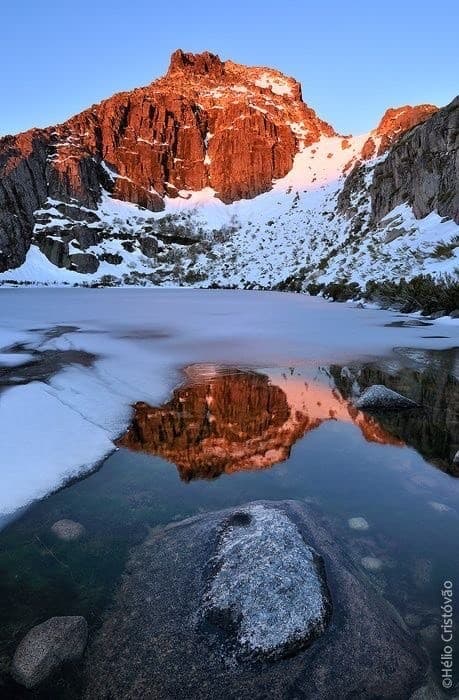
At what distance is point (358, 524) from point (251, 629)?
1540 millimetres

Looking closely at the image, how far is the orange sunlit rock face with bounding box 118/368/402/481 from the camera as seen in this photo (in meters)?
4.78

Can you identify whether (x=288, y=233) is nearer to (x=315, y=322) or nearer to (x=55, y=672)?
(x=315, y=322)

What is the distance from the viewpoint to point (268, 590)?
246 centimetres

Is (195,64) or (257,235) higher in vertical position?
(195,64)

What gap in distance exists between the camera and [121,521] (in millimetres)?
3531

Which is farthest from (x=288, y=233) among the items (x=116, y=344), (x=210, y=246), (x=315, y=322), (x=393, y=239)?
(x=116, y=344)

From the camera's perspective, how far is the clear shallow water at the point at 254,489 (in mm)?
2701

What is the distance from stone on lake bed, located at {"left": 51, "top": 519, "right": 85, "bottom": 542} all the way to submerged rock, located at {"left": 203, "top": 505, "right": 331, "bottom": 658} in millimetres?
1158

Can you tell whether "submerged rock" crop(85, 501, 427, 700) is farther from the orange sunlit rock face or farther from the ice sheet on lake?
the ice sheet on lake

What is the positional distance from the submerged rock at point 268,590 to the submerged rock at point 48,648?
0.70m

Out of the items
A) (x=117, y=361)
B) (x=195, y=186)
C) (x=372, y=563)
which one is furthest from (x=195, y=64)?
(x=372, y=563)

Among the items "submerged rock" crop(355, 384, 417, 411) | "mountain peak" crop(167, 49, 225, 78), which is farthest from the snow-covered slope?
"mountain peak" crop(167, 49, 225, 78)

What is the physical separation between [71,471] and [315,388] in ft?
14.5

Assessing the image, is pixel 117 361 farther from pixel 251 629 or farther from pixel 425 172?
pixel 425 172
